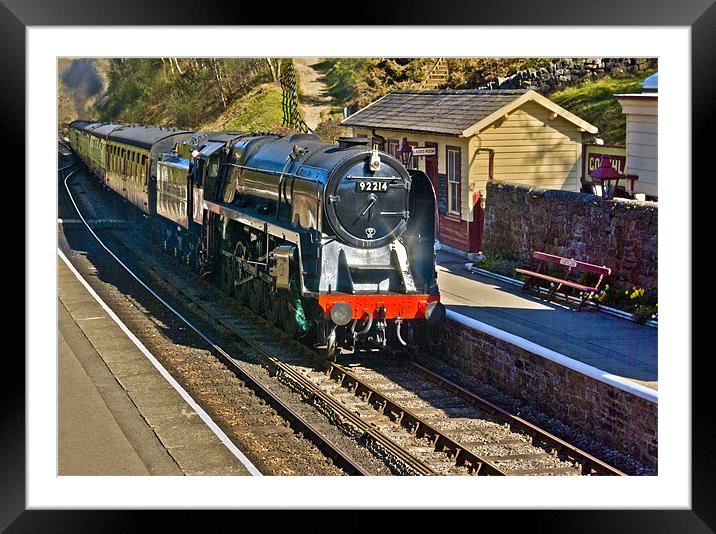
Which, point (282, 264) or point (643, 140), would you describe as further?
point (643, 140)

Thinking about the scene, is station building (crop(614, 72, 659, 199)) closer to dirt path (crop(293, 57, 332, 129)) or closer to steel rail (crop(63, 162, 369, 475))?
steel rail (crop(63, 162, 369, 475))

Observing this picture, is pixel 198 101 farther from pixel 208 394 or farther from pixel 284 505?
pixel 284 505

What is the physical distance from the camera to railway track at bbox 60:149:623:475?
10000 millimetres

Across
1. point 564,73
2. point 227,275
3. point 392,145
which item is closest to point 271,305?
point 227,275

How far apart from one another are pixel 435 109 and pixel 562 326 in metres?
8.05

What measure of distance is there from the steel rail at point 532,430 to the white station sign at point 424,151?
680cm

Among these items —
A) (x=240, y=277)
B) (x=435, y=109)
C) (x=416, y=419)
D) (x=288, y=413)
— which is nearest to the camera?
(x=416, y=419)

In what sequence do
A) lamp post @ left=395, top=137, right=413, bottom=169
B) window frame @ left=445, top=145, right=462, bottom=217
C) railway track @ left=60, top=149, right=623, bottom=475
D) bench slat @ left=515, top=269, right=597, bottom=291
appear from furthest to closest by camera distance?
lamp post @ left=395, top=137, right=413, bottom=169 → window frame @ left=445, top=145, right=462, bottom=217 → bench slat @ left=515, top=269, right=597, bottom=291 → railway track @ left=60, top=149, right=623, bottom=475

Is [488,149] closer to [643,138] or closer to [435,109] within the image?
[435,109]

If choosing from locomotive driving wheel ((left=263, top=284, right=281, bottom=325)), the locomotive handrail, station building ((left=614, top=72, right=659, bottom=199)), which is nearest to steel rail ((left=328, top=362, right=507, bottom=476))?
locomotive driving wheel ((left=263, top=284, right=281, bottom=325))

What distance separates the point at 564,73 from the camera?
26.3 m

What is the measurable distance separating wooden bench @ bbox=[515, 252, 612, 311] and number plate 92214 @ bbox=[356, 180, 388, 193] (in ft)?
10.5
